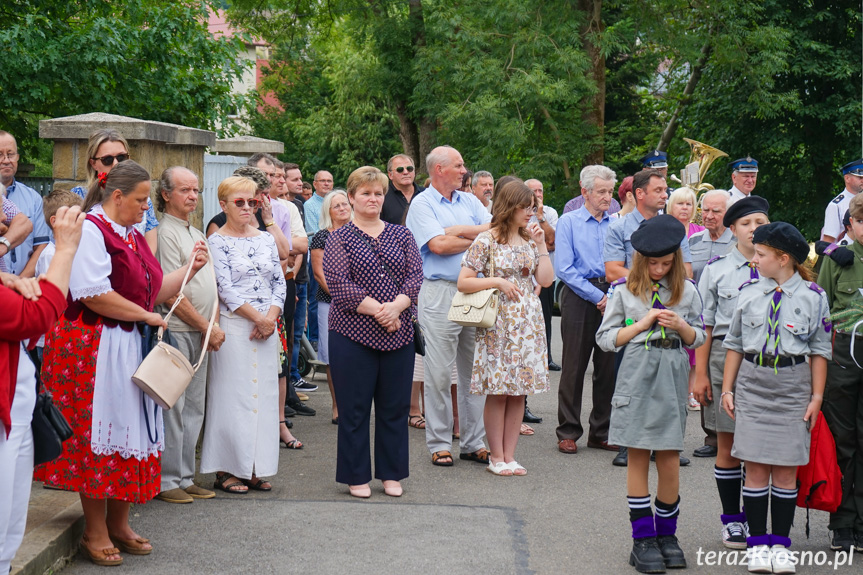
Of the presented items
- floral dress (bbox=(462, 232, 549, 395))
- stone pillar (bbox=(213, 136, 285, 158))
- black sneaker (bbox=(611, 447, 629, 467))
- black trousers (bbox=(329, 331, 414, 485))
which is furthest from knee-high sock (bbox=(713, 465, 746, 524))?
stone pillar (bbox=(213, 136, 285, 158))

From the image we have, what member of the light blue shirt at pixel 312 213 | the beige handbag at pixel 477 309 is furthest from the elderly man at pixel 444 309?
the light blue shirt at pixel 312 213

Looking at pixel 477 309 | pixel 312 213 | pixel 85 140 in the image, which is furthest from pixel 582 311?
pixel 312 213

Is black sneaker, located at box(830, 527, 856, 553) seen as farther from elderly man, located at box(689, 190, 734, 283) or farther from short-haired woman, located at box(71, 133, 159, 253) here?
short-haired woman, located at box(71, 133, 159, 253)

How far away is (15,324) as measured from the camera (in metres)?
3.59

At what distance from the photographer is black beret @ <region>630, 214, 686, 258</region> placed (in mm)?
5203

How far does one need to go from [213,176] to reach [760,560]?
274 inches

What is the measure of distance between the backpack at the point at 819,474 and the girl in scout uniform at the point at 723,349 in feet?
1.41

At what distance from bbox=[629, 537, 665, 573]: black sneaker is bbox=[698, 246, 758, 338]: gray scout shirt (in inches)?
53.4

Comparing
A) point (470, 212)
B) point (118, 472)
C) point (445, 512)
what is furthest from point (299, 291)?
point (118, 472)

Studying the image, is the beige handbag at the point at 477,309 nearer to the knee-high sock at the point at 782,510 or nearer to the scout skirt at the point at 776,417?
the scout skirt at the point at 776,417

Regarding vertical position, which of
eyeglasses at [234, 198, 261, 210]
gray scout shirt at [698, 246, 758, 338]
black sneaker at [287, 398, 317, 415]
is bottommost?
black sneaker at [287, 398, 317, 415]

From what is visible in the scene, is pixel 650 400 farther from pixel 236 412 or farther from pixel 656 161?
pixel 656 161

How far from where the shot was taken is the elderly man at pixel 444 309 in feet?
24.2

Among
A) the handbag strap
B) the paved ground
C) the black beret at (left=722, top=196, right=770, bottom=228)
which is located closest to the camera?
the paved ground
